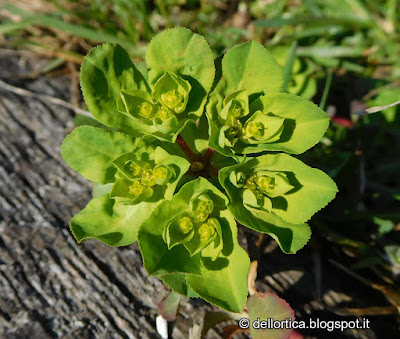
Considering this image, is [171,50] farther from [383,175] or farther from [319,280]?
[383,175]

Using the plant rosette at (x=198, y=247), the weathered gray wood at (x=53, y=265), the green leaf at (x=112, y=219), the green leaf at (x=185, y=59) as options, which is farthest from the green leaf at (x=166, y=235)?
the weathered gray wood at (x=53, y=265)

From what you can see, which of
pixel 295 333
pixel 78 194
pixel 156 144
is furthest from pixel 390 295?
pixel 78 194

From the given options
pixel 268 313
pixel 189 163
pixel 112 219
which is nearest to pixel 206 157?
pixel 189 163

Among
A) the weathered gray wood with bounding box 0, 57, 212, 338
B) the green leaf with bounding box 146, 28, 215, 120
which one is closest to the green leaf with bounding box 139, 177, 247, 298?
the green leaf with bounding box 146, 28, 215, 120

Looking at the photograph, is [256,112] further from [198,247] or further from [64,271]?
[64,271]

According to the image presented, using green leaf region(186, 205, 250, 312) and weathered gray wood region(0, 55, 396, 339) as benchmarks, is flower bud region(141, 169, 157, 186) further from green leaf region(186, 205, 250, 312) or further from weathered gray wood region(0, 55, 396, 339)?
weathered gray wood region(0, 55, 396, 339)

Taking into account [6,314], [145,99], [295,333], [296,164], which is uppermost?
[145,99]
